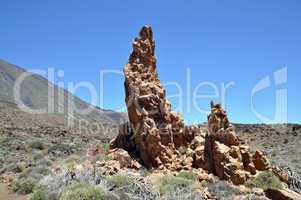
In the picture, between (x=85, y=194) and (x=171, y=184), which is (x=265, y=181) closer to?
(x=171, y=184)

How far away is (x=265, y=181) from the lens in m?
13.0

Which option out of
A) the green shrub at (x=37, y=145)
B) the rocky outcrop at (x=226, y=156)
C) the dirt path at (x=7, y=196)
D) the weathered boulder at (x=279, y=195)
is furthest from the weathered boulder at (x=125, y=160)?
the green shrub at (x=37, y=145)

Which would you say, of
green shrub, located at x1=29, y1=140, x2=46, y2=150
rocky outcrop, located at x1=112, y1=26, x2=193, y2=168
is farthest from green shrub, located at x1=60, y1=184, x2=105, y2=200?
green shrub, located at x1=29, y1=140, x2=46, y2=150

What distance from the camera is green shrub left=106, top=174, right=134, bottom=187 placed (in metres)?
11.4

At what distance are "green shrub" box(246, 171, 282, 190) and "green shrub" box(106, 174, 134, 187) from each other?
4113 mm

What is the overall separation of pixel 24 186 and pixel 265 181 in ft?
27.6

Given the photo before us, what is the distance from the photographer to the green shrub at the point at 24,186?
14.1 meters

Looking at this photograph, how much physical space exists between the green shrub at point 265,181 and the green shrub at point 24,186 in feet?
24.8

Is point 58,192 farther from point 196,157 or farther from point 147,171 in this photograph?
point 196,157

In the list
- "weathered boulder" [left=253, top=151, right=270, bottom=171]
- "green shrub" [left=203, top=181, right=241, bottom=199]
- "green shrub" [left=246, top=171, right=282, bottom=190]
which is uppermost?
"weathered boulder" [left=253, top=151, right=270, bottom=171]

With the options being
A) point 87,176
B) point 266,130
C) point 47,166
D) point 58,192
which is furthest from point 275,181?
point 266,130

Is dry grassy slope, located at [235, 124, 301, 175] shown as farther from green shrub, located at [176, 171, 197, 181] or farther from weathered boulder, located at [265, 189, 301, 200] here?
weathered boulder, located at [265, 189, 301, 200]

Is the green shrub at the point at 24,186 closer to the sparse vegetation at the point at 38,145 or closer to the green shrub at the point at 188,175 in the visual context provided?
the green shrub at the point at 188,175

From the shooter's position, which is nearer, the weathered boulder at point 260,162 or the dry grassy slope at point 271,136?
the weathered boulder at point 260,162
